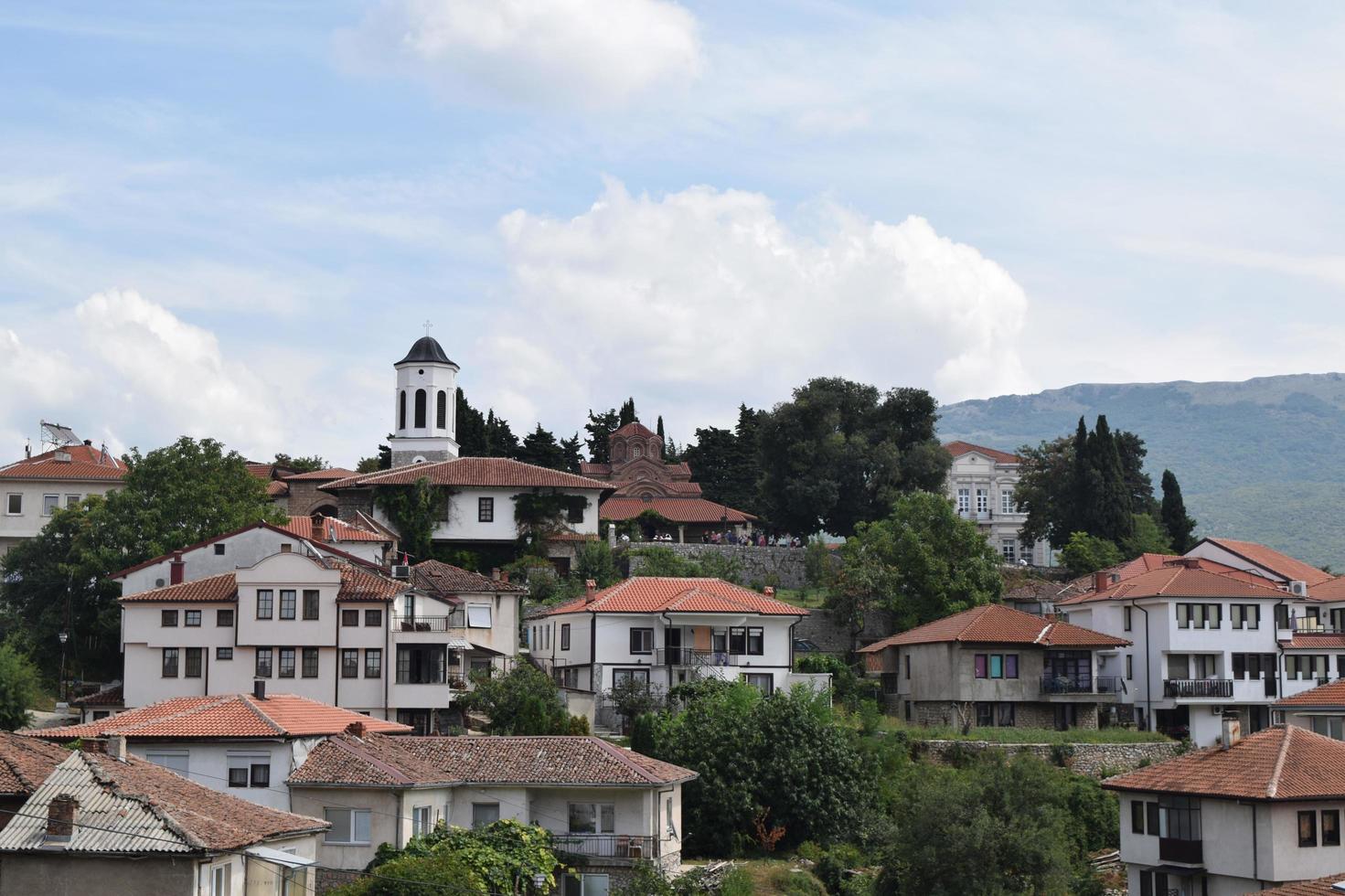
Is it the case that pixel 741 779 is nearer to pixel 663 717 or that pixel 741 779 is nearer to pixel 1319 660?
pixel 663 717

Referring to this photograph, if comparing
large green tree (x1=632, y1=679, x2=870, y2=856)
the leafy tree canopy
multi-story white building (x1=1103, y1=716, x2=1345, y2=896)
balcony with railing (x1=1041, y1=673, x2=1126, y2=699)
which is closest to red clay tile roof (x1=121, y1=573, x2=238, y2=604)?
the leafy tree canopy

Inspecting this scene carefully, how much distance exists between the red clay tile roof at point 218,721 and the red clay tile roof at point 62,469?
136 ft

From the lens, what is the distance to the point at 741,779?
156ft

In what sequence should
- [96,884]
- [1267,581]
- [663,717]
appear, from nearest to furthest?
1. [96,884]
2. [663,717]
3. [1267,581]

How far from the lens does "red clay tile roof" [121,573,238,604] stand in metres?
54.4

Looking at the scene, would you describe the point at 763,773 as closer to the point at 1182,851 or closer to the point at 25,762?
the point at 1182,851

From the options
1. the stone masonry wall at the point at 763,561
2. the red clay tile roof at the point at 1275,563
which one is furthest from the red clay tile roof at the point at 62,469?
the red clay tile roof at the point at 1275,563

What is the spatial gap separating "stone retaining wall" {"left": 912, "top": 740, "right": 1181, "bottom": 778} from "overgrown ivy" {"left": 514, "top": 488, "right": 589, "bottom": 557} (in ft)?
73.7

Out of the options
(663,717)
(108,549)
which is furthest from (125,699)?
(663,717)

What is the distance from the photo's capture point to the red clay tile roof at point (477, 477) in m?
73.2

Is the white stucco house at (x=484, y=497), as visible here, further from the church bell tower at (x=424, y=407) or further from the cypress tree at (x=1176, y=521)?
the cypress tree at (x=1176, y=521)

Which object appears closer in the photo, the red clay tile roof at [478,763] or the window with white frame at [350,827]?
the window with white frame at [350,827]

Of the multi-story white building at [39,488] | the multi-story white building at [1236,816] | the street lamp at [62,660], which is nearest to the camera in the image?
the multi-story white building at [1236,816]

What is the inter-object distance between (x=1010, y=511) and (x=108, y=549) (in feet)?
210
